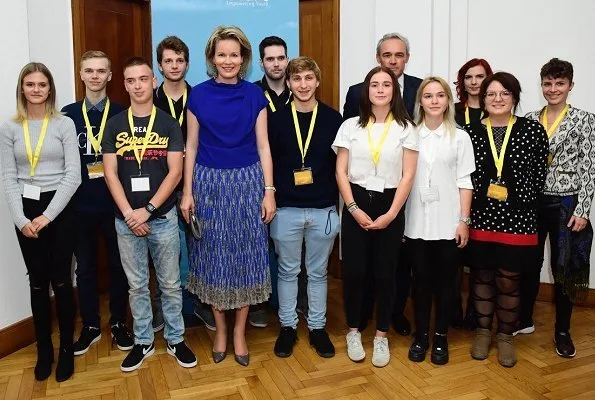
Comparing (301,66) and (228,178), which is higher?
(301,66)

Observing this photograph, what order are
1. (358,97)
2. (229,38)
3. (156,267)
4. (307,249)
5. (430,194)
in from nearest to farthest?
1. (229,38)
2. (430,194)
3. (156,267)
4. (307,249)
5. (358,97)

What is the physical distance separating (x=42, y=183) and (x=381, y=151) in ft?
5.54

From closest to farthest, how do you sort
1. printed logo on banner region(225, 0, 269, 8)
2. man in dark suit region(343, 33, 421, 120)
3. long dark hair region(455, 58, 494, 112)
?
1. man in dark suit region(343, 33, 421, 120)
2. long dark hair region(455, 58, 494, 112)
3. printed logo on banner region(225, 0, 269, 8)

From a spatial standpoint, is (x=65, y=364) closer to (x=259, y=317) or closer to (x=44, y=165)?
(x=44, y=165)

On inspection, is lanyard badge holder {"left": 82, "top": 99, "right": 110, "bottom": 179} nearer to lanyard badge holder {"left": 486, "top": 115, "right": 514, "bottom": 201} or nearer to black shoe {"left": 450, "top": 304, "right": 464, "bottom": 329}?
lanyard badge holder {"left": 486, "top": 115, "right": 514, "bottom": 201}

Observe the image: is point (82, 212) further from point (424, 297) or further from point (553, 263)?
point (553, 263)

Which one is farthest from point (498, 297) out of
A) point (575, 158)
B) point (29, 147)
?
point (29, 147)

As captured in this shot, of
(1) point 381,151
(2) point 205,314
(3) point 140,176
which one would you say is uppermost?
(1) point 381,151

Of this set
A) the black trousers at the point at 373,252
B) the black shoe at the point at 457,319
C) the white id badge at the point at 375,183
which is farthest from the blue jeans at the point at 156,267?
the black shoe at the point at 457,319

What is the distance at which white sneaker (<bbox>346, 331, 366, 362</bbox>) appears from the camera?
2.96 metres

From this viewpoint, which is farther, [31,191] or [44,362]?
[44,362]

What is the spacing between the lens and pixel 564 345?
3.07 metres

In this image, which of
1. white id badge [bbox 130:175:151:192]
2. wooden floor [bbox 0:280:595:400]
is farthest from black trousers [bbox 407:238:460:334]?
white id badge [bbox 130:175:151:192]

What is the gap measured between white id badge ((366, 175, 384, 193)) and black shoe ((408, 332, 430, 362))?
87cm
